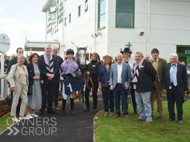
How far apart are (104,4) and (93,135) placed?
1347 centimetres

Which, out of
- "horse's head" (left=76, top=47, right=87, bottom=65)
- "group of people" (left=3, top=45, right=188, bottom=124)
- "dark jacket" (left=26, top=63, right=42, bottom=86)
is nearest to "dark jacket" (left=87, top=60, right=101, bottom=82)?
"group of people" (left=3, top=45, right=188, bottom=124)

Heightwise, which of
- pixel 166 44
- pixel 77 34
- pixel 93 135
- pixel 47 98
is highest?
pixel 77 34

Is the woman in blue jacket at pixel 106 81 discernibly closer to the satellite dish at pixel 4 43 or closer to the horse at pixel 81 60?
the horse at pixel 81 60

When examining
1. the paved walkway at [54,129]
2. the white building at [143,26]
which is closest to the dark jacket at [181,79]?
the paved walkway at [54,129]

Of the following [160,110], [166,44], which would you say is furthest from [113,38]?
[160,110]

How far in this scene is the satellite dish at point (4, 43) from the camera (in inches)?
371

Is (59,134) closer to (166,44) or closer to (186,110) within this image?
(186,110)

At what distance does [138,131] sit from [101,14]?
44.3 ft

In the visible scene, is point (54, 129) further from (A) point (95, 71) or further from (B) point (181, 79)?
(B) point (181, 79)

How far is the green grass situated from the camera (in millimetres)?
5419

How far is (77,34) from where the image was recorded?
24859 millimetres

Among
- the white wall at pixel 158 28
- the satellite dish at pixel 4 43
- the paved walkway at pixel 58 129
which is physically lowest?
the paved walkway at pixel 58 129
